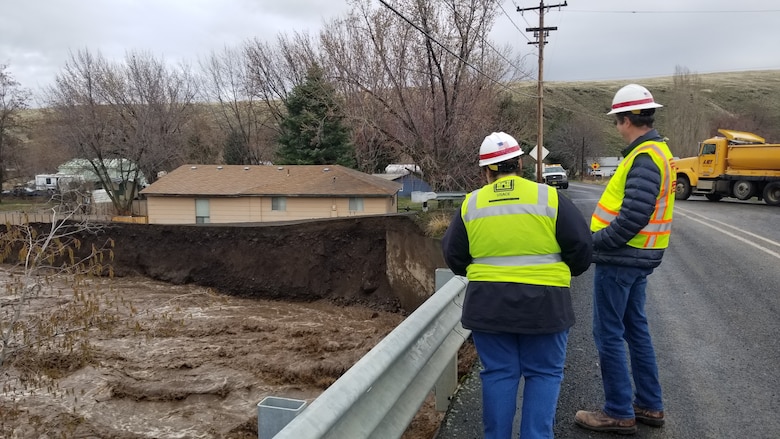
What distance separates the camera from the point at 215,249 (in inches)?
734

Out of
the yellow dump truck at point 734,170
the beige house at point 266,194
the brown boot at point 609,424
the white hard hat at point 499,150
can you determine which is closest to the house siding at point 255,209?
the beige house at point 266,194

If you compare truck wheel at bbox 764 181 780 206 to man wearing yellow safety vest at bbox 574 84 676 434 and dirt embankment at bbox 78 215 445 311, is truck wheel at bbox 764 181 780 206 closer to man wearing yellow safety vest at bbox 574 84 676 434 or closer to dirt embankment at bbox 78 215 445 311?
dirt embankment at bbox 78 215 445 311

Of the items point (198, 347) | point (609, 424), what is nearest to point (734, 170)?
point (198, 347)

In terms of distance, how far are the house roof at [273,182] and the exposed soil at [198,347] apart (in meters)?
8.06

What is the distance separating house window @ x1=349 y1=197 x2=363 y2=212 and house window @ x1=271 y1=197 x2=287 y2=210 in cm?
373

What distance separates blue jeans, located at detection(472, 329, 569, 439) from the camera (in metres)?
2.82

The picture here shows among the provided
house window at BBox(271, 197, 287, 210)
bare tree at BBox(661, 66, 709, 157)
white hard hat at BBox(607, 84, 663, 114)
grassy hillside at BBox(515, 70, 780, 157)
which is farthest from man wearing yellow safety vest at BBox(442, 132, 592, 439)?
grassy hillside at BBox(515, 70, 780, 157)

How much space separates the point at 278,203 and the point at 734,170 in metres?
20.9

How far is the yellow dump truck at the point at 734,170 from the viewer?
22.7m

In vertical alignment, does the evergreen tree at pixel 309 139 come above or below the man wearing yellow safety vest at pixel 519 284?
above

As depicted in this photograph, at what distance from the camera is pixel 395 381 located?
9.00 feet

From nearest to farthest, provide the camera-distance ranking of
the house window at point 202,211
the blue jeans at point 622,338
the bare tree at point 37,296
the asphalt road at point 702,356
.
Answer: the blue jeans at point 622,338 → the asphalt road at point 702,356 → the bare tree at point 37,296 → the house window at point 202,211

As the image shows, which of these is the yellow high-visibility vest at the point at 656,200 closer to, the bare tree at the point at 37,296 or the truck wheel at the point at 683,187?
the bare tree at the point at 37,296

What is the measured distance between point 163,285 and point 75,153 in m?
23.8
